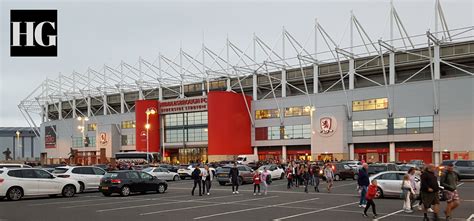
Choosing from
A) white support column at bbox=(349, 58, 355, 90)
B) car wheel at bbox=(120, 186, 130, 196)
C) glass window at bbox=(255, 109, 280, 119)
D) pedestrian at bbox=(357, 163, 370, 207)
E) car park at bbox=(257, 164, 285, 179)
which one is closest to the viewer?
pedestrian at bbox=(357, 163, 370, 207)

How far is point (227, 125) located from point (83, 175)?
170 feet

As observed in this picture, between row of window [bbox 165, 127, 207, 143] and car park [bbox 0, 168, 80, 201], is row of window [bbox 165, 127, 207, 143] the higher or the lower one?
the higher one

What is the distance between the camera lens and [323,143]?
73188mm

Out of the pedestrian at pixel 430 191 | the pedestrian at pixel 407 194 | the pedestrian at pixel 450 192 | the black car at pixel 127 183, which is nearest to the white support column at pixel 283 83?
the black car at pixel 127 183

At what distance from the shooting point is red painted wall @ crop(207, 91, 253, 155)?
3162 inches

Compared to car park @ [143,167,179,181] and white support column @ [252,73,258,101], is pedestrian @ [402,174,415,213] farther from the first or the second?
white support column @ [252,73,258,101]

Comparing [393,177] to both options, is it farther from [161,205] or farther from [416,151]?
[416,151]

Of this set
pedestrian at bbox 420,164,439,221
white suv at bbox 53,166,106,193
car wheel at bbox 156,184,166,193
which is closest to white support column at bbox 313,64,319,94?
car wheel at bbox 156,184,166,193

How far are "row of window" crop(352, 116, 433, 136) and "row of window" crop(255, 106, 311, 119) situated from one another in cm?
791

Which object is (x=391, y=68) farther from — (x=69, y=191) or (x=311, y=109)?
(x=69, y=191)

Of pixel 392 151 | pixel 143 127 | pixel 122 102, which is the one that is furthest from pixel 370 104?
pixel 122 102

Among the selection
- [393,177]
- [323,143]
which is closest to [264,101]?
[323,143]

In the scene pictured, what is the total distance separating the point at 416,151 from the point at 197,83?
42.5 m

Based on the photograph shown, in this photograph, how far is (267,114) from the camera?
3265 inches
